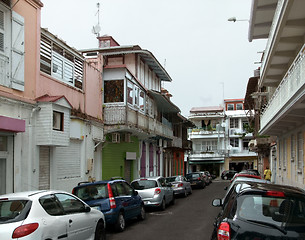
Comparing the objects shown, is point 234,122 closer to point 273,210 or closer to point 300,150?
point 300,150

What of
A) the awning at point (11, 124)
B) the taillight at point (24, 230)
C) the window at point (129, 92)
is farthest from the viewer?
the window at point (129, 92)

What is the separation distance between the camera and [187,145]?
44625mm

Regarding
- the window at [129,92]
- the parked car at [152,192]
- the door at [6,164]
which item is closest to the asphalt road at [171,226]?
the parked car at [152,192]

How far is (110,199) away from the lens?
1102 centimetres

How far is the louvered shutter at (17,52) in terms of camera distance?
1221 centimetres

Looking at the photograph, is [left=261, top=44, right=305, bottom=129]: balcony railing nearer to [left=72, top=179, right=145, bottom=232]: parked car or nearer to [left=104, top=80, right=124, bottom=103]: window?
[left=72, top=179, right=145, bottom=232]: parked car

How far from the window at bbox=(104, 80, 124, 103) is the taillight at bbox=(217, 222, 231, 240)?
1557 centimetres

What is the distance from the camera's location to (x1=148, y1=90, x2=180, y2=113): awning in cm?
2688

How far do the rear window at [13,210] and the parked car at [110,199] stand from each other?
13.6ft

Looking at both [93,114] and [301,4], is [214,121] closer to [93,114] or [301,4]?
[93,114]

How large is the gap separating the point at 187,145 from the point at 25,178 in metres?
33.1

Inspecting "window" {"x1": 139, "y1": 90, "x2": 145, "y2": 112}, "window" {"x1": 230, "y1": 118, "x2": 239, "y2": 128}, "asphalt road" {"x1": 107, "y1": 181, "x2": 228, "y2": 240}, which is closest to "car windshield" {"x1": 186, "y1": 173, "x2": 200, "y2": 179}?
"window" {"x1": 139, "y1": 90, "x2": 145, "y2": 112}

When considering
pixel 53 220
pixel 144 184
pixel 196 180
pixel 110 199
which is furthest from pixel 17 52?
pixel 196 180

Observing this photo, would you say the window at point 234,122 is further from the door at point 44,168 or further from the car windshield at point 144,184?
the door at point 44,168
